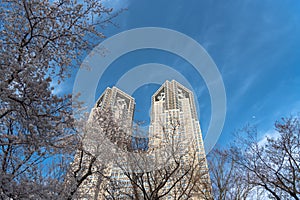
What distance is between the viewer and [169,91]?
842 inches

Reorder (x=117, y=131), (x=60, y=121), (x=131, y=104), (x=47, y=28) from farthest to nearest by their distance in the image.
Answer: (x=131, y=104)
(x=117, y=131)
(x=47, y=28)
(x=60, y=121)

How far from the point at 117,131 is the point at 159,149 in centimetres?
212

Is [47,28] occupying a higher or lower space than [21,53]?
higher

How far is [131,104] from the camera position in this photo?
11.2 metres

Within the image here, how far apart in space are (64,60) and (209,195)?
883 centimetres

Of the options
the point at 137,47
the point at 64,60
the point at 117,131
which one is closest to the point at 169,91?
the point at 137,47

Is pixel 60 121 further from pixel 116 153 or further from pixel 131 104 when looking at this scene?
pixel 131 104

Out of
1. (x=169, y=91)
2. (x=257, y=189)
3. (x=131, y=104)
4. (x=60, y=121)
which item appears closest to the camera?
(x=60, y=121)

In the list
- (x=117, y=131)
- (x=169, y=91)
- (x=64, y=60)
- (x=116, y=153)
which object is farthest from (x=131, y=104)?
(x=169, y=91)

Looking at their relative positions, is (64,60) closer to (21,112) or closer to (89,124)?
(21,112)

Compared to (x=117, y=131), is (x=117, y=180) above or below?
below

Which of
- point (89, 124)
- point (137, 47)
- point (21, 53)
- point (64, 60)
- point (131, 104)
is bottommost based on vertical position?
point (21, 53)

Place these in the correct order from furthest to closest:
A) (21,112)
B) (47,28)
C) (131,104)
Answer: (131,104) → (47,28) → (21,112)

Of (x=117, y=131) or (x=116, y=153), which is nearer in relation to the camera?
(x=116, y=153)
